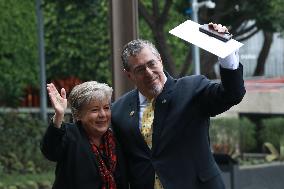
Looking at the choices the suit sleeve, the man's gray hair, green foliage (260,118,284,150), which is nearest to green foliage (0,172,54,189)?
green foliage (260,118,284,150)

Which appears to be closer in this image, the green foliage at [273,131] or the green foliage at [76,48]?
the green foliage at [273,131]

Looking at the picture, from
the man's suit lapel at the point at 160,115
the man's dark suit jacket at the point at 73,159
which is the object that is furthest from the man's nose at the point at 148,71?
the man's dark suit jacket at the point at 73,159

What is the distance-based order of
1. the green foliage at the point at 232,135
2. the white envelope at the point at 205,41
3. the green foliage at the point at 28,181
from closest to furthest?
1. the white envelope at the point at 205,41
2. the green foliage at the point at 28,181
3. the green foliage at the point at 232,135

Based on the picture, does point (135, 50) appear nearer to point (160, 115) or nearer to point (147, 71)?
point (147, 71)

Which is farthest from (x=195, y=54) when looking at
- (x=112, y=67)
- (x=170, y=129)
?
(x=170, y=129)

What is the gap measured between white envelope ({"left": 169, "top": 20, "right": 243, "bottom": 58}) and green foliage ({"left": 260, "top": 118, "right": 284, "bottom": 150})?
10.9 meters

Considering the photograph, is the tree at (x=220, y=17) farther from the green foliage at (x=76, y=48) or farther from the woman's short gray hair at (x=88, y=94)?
the woman's short gray hair at (x=88, y=94)

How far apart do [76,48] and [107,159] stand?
1989 centimetres

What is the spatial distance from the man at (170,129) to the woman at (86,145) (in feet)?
0.39

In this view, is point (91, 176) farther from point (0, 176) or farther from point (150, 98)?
point (0, 176)

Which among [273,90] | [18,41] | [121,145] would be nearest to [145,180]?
[121,145]

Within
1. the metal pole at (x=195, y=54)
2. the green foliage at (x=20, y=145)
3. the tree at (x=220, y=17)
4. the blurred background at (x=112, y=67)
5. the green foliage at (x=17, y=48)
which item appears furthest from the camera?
the green foliage at (x=17, y=48)

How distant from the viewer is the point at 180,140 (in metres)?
4.02

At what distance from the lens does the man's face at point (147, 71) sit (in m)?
3.95
